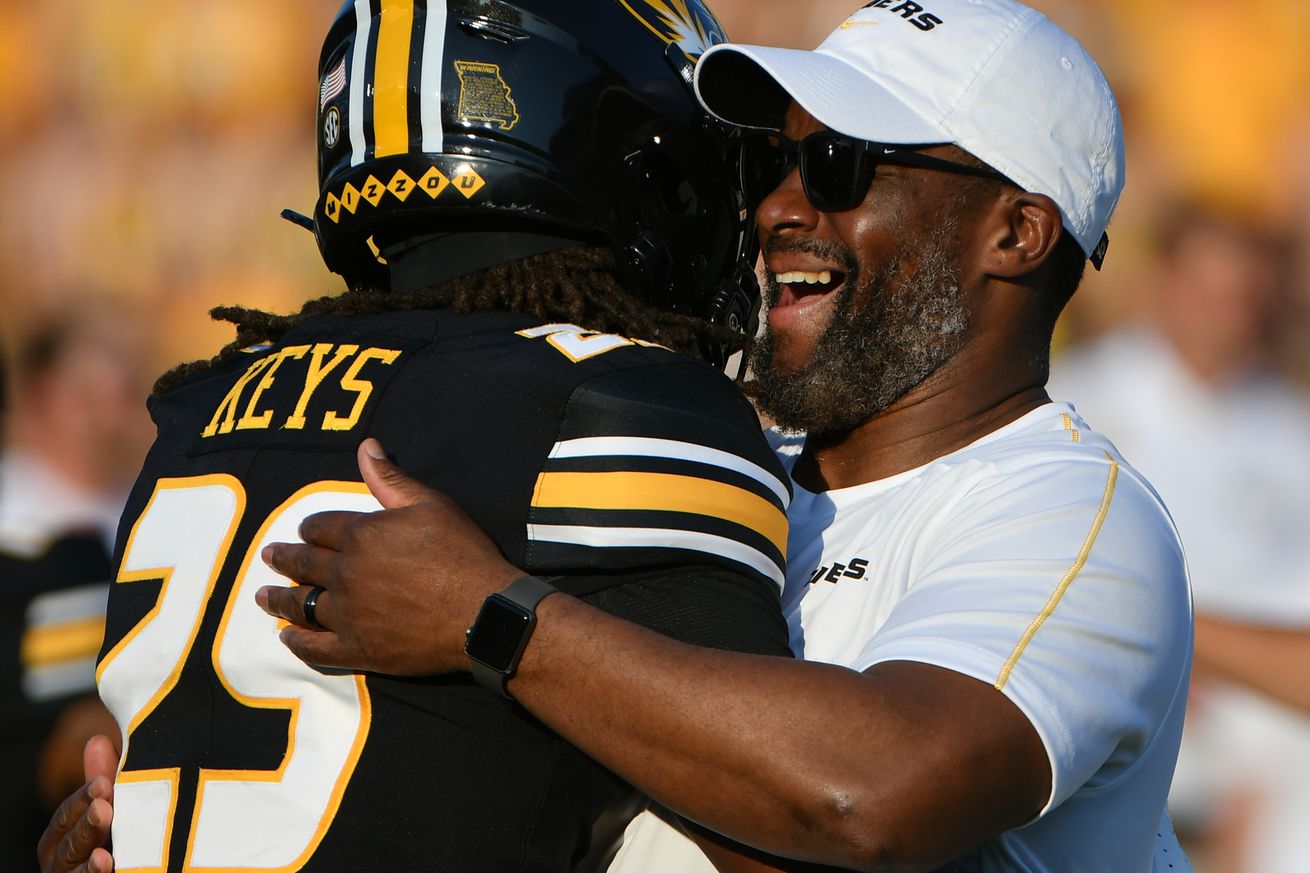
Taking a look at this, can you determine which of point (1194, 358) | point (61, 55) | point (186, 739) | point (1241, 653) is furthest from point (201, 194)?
point (186, 739)

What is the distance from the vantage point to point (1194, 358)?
19.6 ft

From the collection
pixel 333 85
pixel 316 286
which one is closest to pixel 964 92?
pixel 333 85

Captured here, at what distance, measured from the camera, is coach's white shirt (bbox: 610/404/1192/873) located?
6.56ft

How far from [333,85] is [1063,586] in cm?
137

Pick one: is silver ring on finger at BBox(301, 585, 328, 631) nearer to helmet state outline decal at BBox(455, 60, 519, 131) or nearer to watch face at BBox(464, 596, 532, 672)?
watch face at BBox(464, 596, 532, 672)

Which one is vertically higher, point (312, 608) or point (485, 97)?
point (485, 97)

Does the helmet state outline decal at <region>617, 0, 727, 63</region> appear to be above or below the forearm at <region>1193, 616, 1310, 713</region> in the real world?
above

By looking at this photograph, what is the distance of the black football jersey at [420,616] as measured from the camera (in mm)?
1938

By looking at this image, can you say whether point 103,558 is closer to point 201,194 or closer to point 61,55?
point 201,194

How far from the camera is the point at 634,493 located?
1.92 m

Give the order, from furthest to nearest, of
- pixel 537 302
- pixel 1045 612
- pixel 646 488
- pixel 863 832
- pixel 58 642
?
pixel 58 642 < pixel 537 302 < pixel 1045 612 < pixel 646 488 < pixel 863 832

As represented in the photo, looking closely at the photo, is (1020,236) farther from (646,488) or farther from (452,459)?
(452,459)

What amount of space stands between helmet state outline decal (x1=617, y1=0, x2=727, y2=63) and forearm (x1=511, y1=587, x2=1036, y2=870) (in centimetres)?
110

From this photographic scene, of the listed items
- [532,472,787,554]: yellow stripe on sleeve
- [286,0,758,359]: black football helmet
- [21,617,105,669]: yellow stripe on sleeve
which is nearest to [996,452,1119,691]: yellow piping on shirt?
[532,472,787,554]: yellow stripe on sleeve
